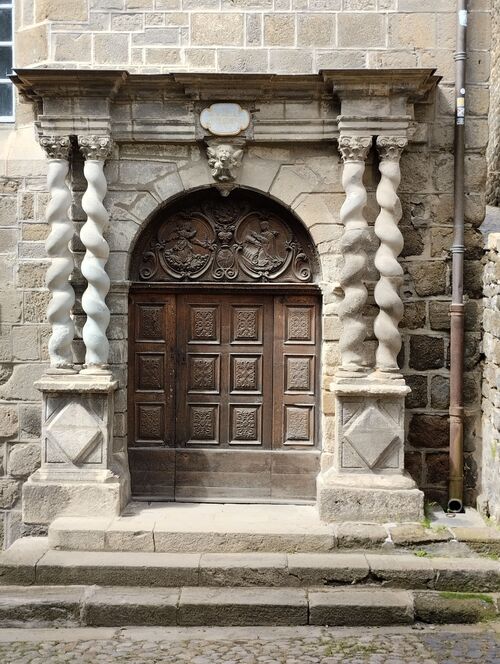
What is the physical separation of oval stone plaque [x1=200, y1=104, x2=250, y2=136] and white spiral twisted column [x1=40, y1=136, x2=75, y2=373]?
1.17 meters

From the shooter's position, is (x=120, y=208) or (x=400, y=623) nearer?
(x=400, y=623)

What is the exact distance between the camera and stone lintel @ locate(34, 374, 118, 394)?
7.36m

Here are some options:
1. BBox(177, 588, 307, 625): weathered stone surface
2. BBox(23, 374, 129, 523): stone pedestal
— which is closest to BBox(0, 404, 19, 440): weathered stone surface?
BBox(23, 374, 129, 523): stone pedestal

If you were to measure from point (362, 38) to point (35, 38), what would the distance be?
2.81 meters

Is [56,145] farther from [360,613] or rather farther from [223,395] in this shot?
[360,613]

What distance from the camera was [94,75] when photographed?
732 centimetres

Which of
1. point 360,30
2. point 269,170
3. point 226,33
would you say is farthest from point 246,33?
point 269,170

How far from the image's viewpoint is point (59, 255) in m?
7.50

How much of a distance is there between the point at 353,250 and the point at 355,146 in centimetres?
85

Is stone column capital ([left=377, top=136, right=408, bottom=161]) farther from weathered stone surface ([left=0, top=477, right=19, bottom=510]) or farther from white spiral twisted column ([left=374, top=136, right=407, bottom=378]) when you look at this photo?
weathered stone surface ([left=0, top=477, right=19, bottom=510])

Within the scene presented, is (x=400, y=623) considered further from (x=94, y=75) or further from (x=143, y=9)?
(x=143, y=9)

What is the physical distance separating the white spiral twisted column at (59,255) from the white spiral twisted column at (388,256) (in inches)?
99.3

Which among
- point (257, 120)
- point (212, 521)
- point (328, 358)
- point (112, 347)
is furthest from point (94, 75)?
point (212, 521)

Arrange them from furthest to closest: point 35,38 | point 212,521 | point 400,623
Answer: point 35,38 < point 212,521 < point 400,623
